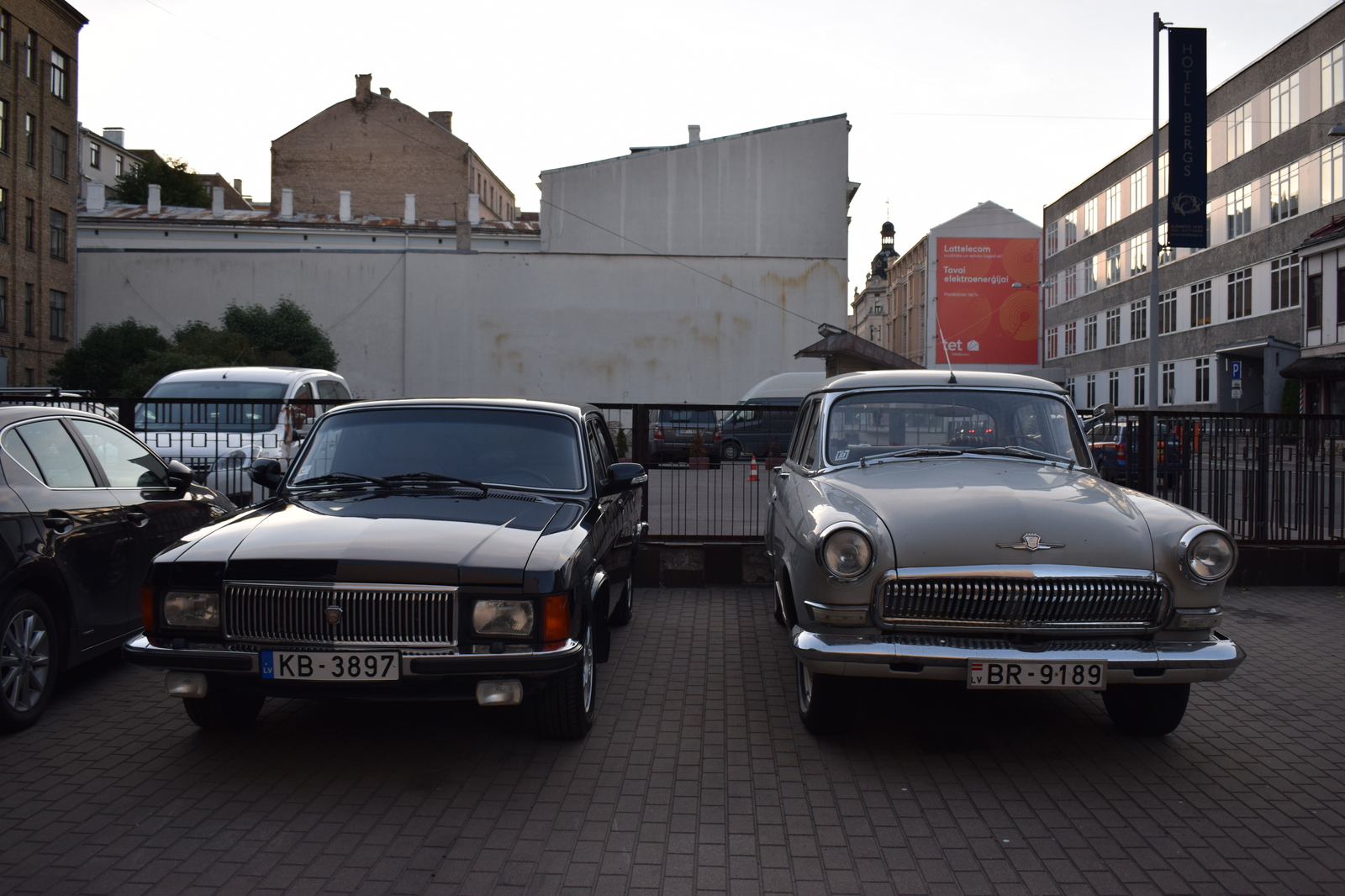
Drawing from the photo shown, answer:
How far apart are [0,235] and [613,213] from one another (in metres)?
23.2

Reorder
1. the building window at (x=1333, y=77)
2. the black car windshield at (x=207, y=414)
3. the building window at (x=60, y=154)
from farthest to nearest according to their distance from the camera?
1. the building window at (x=60, y=154)
2. the building window at (x=1333, y=77)
3. the black car windshield at (x=207, y=414)

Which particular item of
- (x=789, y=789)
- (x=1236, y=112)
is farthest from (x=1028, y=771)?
(x=1236, y=112)

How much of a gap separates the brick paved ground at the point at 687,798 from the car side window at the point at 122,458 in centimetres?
121

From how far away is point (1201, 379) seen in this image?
145 ft

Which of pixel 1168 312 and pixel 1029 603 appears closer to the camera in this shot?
pixel 1029 603

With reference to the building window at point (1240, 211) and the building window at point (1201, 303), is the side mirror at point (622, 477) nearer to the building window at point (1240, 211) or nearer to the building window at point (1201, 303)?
the building window at point (1240, 211)

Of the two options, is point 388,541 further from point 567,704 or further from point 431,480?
point 567,704

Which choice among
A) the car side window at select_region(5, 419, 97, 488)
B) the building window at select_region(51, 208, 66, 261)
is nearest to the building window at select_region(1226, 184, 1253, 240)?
the car side window at select_region(5, 419, 97, 488)

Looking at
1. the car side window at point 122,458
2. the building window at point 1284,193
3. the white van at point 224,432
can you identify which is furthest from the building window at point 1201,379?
the car side window at point 122,458

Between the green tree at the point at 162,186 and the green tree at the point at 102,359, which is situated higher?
the green tree at the point at 162,186

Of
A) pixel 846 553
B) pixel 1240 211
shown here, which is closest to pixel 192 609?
pixel 846 553

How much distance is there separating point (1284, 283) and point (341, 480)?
42.0 metres

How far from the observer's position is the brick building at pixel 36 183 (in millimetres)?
35375

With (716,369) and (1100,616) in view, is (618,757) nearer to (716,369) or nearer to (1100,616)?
(1100,616)
